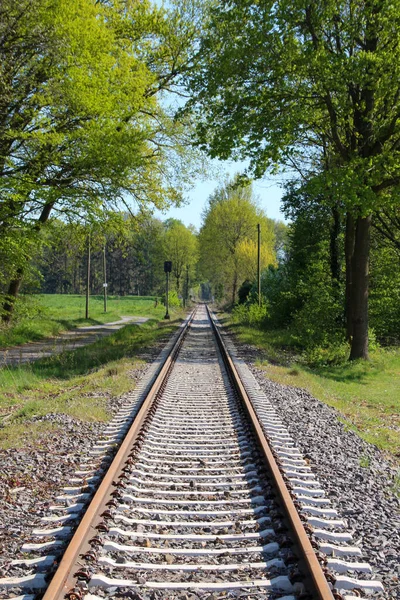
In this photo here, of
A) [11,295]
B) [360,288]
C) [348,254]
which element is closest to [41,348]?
[11,295]

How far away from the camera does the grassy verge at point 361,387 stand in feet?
28.8

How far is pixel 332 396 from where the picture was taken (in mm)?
11922

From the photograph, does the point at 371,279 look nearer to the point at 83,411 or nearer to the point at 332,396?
the point at 332,396

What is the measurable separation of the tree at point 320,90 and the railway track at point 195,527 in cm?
916

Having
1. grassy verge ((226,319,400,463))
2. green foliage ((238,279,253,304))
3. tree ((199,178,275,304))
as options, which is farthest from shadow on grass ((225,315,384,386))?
tree ((199,178,275,304))

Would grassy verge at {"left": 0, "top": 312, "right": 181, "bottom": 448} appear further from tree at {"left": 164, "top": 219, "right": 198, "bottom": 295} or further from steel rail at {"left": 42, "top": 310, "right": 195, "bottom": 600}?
tree at {"left": 164, "top": 219, "right": 198, "bottom": 295}

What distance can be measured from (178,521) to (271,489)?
3.33 feet

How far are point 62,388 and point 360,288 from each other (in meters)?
9.73

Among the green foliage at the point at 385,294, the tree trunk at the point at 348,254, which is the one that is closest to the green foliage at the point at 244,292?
the green foliage at the point at 385,294

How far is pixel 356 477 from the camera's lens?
18.4 ft

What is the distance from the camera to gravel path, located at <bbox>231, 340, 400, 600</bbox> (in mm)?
3863

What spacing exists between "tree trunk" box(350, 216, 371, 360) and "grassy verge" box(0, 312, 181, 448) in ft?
23.3

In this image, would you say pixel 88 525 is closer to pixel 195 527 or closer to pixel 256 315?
pixel 195 527

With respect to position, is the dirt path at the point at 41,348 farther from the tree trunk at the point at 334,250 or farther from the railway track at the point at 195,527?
the tree trunk at the point at 334,250
